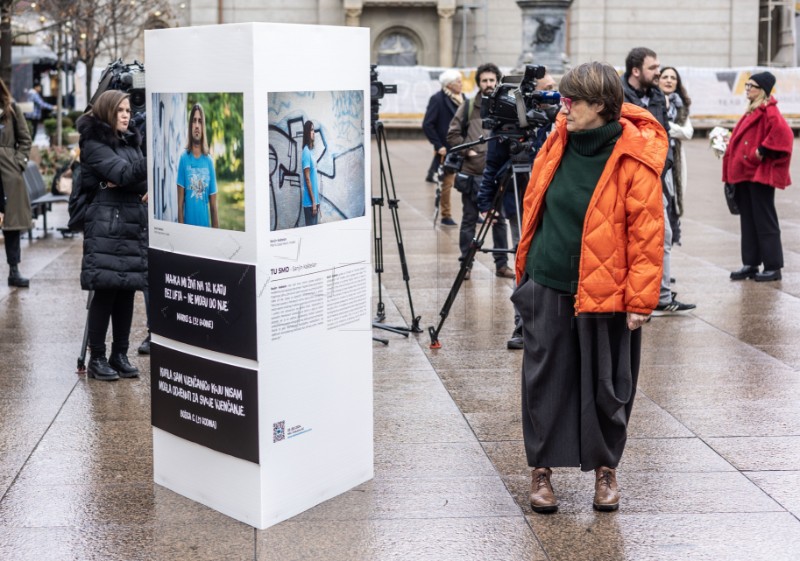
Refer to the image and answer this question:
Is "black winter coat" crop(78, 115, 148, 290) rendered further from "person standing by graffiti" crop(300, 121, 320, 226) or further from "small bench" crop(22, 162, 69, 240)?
"small bench" crop(22, 162, 69, 240)

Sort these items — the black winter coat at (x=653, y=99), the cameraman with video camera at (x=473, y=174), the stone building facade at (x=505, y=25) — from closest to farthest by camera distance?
the black winter coat at (x=653, y=99) → the cameraman with video camera at (x=473, y=174) → the stone building facade at (x=505, y=25)

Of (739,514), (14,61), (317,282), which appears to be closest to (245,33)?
(317,282)

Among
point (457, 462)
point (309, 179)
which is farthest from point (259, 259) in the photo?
point (457, 462)

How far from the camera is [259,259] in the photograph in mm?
5160

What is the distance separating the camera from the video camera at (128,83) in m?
7.94

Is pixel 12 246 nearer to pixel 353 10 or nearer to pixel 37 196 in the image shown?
pixel 37 196

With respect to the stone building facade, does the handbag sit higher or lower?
lower

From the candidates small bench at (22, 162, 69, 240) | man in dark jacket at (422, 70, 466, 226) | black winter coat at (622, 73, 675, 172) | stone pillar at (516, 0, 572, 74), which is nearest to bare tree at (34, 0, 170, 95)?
small bench at (22, 162, 69, 240)

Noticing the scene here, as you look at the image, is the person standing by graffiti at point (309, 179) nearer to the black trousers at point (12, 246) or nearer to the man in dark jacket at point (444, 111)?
the black trousers at point (12, 246)

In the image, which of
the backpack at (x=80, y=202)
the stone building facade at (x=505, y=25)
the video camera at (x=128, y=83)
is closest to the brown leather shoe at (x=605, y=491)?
the video camera at (x=128, y=83)

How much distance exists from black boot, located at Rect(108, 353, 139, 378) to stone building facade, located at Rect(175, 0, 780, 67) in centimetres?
4380

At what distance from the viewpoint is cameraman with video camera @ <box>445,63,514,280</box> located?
478 inches

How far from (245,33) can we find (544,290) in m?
1.70

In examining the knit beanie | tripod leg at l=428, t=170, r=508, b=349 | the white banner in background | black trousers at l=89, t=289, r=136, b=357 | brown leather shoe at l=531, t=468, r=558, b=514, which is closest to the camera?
brown leather shoe at l=531, t=468, r=558, b=514
